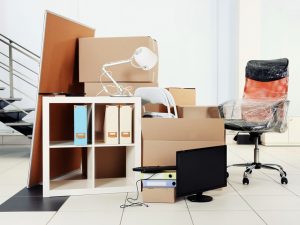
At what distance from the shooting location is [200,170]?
2.60 metres

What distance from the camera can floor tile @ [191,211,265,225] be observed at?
218cm

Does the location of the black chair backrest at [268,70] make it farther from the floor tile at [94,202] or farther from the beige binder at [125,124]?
the floor tile at [94,202]

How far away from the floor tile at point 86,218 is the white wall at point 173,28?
3.53 m

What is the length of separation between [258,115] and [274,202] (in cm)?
105

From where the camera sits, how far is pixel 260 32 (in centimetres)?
564

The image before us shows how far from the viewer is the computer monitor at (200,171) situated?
2.51 m

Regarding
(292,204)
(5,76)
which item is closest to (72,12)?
(5,76)

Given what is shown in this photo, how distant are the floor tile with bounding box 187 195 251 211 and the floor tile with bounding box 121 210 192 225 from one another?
147mm

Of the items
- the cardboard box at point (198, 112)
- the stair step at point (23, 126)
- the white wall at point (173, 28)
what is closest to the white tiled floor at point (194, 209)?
the cardboard box at point (198, 112)

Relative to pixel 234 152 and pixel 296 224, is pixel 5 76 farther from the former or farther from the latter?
pixel 296 224

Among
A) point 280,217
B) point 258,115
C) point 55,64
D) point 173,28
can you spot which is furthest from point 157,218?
point 173,28

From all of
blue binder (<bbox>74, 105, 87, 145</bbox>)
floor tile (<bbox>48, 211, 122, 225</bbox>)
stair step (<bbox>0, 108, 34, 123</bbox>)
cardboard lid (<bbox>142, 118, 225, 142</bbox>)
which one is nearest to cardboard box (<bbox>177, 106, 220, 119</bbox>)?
cardboard lid (<bbox>142, 118, 225, 142</bbox>)

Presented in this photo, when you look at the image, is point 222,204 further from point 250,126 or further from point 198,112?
point 250,126

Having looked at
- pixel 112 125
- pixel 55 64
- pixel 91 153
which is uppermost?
pixel 55 64
